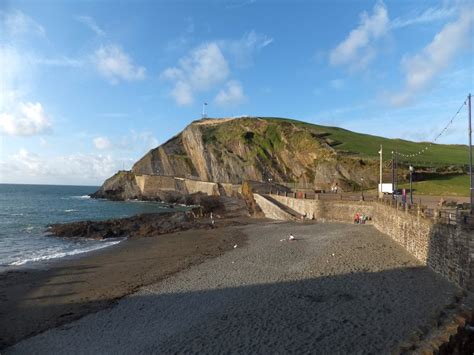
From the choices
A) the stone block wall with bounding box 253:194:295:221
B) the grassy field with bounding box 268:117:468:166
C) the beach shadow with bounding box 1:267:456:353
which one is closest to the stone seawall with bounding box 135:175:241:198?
the grassy field with bounding box 268:117:468:166

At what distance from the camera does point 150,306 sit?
564 inches

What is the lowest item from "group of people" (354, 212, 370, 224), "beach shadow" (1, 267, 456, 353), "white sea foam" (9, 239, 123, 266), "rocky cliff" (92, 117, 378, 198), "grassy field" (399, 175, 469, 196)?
"white sea foam" (9, 239, 123, 266)

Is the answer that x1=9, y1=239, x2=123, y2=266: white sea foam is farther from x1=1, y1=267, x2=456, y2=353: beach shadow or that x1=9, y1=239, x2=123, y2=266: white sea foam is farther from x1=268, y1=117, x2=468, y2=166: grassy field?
x1=268, y1=117, x2=468, y2=166: grassy field

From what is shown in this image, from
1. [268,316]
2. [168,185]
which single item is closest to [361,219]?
[268,316]

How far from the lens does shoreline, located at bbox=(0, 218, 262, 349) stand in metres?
14.3

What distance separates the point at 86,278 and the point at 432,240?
17.0m

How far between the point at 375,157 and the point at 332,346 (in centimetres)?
5825

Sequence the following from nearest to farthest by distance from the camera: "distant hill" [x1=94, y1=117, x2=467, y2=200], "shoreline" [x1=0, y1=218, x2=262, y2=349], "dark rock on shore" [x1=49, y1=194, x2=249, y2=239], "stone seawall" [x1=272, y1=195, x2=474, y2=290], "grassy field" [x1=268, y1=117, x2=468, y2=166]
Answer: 1. "stone seawall" [x1=272, y1=195, x2=474, y2=290]
2. "shoreline" [x1=0, y1=218, x2=262, y2=349]
3. "dark rock on shore" [x1=49, y1=194, x2=249, y2=239]
4. "grassy field" [x1=268, y1=117, x2=468, y2=166]
5. "distant hill" [x1=94, y1=117, x2=467, y2=200]

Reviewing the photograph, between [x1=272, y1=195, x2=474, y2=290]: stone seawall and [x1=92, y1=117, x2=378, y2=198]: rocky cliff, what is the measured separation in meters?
31.7

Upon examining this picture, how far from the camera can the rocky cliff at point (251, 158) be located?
6396 cm

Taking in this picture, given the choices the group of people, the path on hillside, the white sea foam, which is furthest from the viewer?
the group of people

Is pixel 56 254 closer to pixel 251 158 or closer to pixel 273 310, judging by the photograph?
pixel 273 310

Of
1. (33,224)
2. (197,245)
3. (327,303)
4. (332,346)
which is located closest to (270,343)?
(332,346)

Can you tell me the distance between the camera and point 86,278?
19484mm
